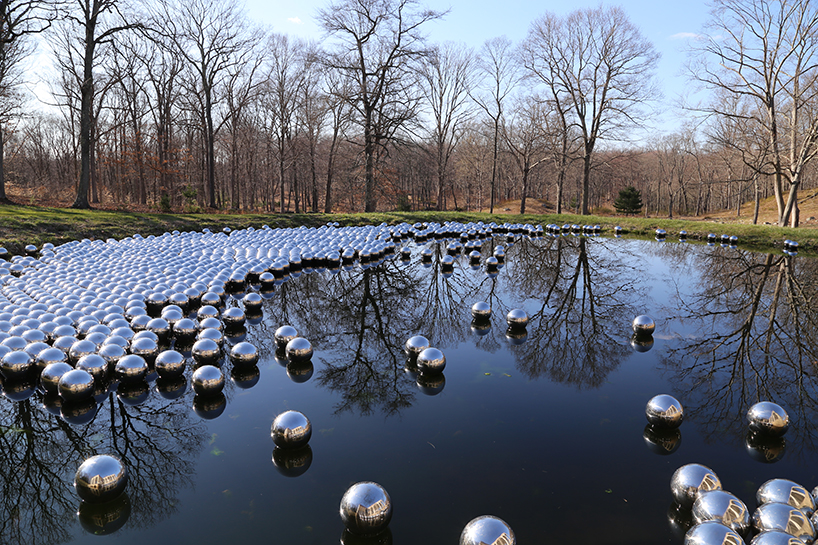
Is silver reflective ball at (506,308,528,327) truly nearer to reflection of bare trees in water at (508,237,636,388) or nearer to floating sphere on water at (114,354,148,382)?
reflection of bare trees in water at (508,237,636,388)

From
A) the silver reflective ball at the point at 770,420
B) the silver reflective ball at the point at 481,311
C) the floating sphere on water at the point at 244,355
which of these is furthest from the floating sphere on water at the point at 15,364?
the silver reflective ball at the point at 770,420

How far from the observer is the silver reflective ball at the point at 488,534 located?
2.62 metres

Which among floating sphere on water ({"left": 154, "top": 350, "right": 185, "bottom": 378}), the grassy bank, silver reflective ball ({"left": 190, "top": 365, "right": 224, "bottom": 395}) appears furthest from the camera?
the grassy bank

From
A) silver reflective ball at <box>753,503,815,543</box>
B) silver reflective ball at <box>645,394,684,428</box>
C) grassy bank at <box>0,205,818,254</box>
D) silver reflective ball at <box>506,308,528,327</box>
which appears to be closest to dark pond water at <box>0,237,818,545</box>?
silver reflective ball at <box>645,394,684,428</box>

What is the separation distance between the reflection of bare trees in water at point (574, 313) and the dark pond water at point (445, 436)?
52 millimetres

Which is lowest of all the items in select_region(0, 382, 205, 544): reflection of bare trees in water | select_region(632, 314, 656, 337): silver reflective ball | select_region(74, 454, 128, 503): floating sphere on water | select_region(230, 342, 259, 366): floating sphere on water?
select_region(0, 382, 205, 544): reflection of bare trees in water

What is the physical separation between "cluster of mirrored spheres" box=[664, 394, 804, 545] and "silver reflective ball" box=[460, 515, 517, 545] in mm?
1115

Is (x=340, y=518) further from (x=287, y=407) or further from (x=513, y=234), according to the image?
(x=513, y=234)

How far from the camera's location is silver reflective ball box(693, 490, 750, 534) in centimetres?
292

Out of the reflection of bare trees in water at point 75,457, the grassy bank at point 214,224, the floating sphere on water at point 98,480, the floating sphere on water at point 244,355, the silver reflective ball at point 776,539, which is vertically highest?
the grassy bank at point 214,224

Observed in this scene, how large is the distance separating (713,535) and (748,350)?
5279 mm

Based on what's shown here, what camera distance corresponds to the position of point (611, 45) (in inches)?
1219

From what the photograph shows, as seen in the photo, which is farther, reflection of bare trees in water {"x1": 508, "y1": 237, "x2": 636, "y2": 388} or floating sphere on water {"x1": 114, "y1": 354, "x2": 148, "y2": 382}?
reflection of bare trees in water {"x1": 508, "y1": 237, "x2": 636, "y2": 388}

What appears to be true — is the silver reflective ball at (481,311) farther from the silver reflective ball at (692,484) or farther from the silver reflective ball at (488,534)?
the silver reflective ball at (488,534)
